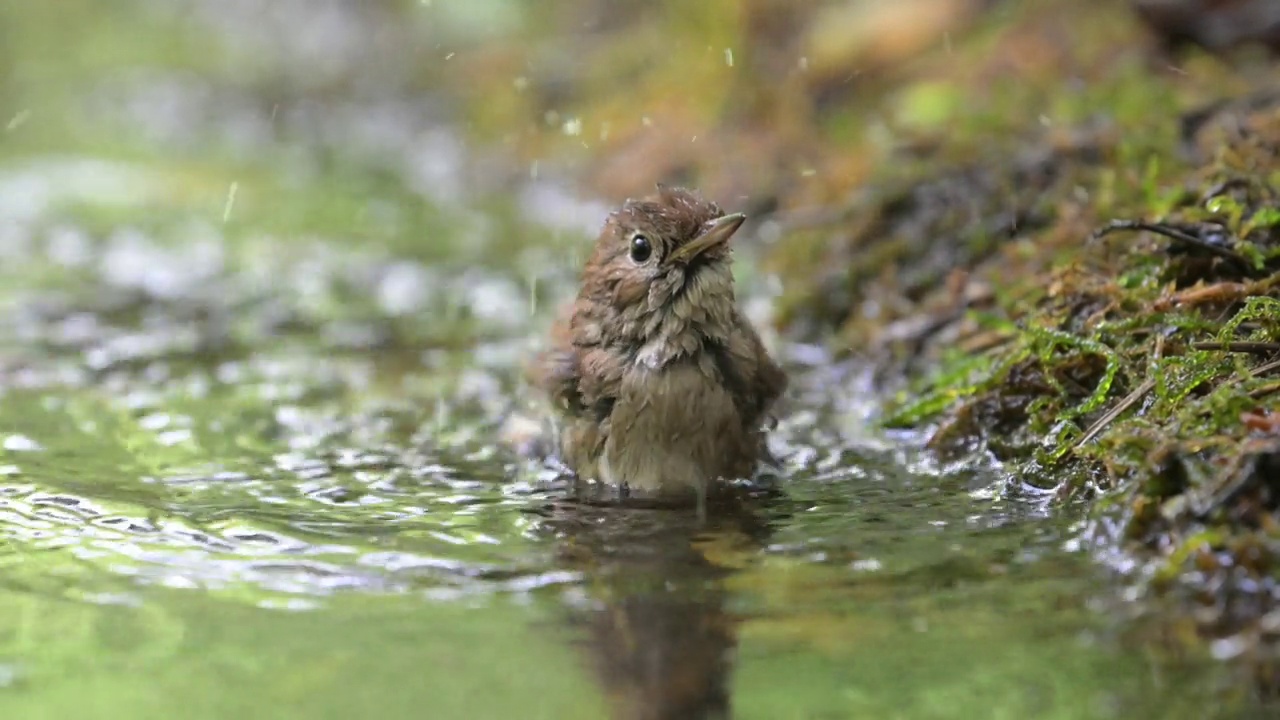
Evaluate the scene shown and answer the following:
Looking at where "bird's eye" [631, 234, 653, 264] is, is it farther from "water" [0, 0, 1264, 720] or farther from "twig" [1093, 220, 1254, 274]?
"twig" [1093, 220, 1254, 274]

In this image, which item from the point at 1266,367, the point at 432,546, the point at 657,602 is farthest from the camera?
the point at 432,546

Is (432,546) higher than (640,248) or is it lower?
lower

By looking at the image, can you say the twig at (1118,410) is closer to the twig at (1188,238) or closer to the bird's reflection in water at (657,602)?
the twig at (1188,238)

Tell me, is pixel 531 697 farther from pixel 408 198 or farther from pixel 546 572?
pixel 408 198

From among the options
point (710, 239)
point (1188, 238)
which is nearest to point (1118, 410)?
point (1188, 238)

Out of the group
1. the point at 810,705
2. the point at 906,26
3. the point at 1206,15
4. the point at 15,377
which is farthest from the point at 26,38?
the point at 810,705

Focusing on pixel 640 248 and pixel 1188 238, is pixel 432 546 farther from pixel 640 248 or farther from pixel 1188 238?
pixel 1188 238

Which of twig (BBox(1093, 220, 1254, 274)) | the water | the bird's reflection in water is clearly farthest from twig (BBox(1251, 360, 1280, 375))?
the bird's reflection in water
